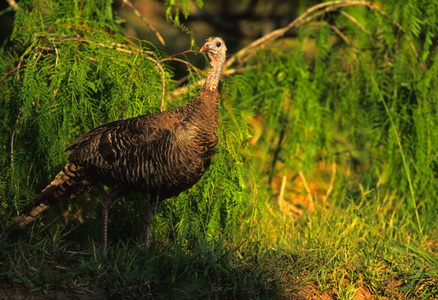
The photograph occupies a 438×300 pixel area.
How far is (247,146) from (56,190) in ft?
5.16

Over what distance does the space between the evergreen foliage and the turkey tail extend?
0.38 ft

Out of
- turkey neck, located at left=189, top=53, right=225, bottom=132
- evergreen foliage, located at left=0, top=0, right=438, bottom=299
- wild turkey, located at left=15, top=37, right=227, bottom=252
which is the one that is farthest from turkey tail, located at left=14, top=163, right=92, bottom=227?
turkey neck, located at left=189, top=53, right=225, bottom=132

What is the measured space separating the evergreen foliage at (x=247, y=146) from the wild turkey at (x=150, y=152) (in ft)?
0.68

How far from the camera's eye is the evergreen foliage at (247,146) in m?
3.56

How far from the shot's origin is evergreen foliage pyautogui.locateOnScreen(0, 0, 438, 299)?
356 cm

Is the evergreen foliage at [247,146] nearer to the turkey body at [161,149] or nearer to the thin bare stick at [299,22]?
the thin bare stick at [299,22]

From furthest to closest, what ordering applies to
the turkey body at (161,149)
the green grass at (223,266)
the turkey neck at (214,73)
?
the turkey neck at (214,73) < the turkey body at (161,149) < the green grass at (223,266)

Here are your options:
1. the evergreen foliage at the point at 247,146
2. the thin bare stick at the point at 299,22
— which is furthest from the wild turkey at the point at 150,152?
the thin bare stick at the point at 299,22

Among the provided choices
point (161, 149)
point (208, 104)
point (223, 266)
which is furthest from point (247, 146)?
point (223, 266)

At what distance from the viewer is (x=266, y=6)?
26.6 feet

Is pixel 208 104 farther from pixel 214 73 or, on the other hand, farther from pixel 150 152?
pixel 150 152

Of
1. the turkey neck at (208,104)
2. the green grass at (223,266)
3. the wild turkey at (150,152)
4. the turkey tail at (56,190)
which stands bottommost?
the green grass at (223,266)

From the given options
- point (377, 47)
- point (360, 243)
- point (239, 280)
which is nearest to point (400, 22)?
point (377, 47)

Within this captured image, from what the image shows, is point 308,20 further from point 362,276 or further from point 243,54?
point 362,276
